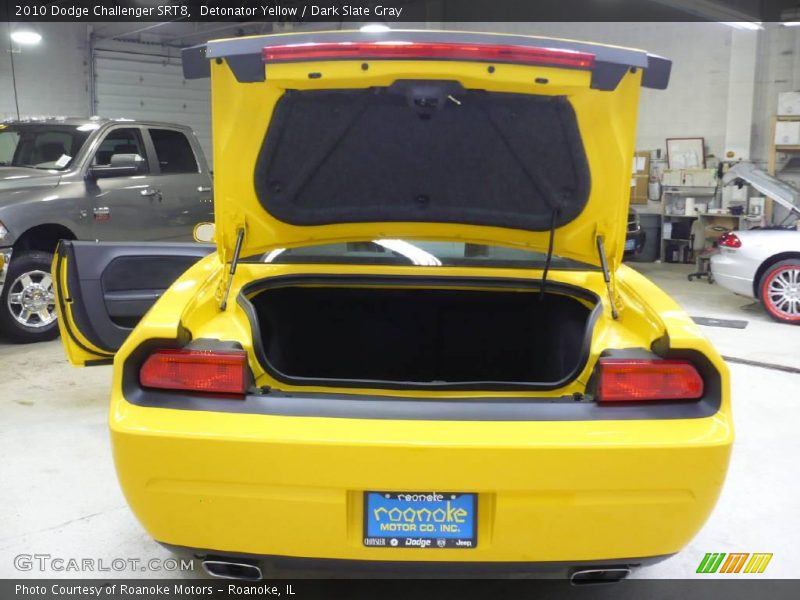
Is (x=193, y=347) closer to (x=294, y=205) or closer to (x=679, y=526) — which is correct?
(x=294, y=205)

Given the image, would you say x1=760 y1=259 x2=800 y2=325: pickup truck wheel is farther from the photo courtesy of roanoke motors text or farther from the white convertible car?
the photo courtesy of roanoke motors text

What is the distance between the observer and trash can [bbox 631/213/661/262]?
1283 cm

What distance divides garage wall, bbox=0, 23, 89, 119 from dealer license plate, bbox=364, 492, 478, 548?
1410 centimetres

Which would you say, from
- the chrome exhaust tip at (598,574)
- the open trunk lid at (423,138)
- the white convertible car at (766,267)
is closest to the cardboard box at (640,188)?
the white convertible car at (766,267)

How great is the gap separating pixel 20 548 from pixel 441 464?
188 cm

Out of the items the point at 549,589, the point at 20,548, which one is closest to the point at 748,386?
the point at 549,589

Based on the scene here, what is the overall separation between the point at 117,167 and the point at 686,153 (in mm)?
9796

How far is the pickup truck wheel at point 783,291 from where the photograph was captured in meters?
7.59

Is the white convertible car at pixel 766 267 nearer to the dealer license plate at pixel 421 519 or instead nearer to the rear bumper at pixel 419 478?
the rear bumper at pixel 419 478

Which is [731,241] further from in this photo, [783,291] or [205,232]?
[205,232]

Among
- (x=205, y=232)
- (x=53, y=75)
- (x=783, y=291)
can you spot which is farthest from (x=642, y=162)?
(x=205, y=232)

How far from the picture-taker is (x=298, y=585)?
2.66 meters

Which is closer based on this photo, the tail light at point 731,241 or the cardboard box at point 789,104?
the tail light at point 731,241

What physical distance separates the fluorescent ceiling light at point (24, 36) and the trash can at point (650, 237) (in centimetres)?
1088
